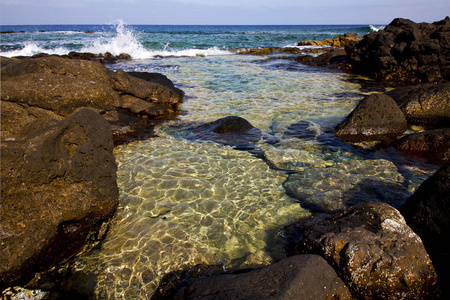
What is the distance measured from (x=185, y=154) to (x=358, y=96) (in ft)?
29.4

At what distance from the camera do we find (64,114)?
7.07 metres

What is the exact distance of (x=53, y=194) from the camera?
3.63 meters

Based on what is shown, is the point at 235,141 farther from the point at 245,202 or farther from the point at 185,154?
the point at 245,202

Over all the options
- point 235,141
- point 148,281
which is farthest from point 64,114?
point 148,281

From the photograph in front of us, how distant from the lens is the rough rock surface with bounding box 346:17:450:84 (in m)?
15.6

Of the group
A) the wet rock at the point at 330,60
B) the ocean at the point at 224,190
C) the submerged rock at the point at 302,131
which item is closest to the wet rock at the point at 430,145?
the ocean at the point at 224,190

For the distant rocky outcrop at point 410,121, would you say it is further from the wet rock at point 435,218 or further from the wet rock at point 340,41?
the wet rock at point 340,41

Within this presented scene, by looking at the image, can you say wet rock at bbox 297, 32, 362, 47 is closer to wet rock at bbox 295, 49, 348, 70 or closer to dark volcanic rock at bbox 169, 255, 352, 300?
wet rock at bbox 295, 49, 348, 70

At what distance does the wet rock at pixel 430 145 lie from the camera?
6.20 metres

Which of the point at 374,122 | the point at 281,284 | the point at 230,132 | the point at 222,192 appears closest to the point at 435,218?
the point at 281,284

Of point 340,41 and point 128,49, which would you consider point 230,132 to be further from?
point 340,41

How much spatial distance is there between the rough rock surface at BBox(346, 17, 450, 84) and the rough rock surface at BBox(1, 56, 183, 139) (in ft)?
45.2

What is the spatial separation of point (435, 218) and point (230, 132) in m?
5.08

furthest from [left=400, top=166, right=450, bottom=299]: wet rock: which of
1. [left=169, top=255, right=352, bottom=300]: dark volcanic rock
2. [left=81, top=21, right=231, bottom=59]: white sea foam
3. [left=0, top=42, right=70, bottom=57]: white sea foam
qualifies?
[left=0, top=42, right=70, bottom=57]: white sea foam
